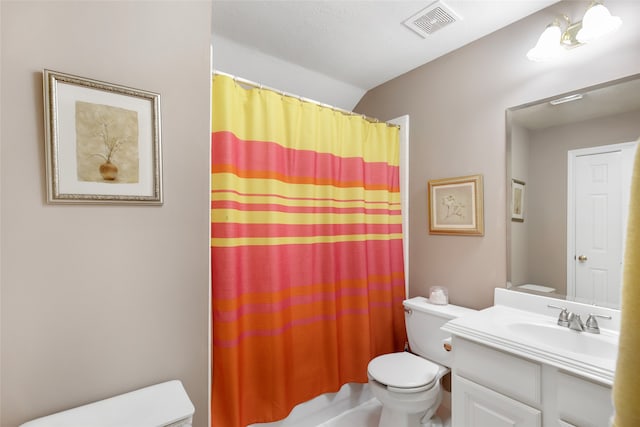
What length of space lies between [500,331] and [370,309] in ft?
3.14

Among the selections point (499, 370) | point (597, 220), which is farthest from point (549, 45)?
point (499, 370)

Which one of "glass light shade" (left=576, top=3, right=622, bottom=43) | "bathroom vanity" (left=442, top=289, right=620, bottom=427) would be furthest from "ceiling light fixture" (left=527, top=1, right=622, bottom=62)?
"bathroom vanity" (left=442, top=289, right=620, bottom=427)

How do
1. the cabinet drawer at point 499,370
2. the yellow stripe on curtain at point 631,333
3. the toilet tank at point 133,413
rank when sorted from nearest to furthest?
the yellow stripe on curtain at point 631,333 → the toilet tank at point 133,413 → the cabinet drawer at point 499,370

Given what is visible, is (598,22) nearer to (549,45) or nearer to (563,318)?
(549,45)

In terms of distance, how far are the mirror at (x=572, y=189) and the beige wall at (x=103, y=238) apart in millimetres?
1705

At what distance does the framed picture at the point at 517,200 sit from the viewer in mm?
1701

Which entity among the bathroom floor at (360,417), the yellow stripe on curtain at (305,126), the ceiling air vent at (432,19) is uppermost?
the ceiling air vent at (432,19)

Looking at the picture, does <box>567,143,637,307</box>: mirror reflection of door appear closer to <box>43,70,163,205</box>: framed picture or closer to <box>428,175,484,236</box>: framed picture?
<box>428,175,484,236</box>: framed picture

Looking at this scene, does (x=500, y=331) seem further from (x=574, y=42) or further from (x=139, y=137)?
(x=139, y=137)

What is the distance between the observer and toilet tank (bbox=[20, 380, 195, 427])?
0.94 meters

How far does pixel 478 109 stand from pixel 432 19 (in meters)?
0.61

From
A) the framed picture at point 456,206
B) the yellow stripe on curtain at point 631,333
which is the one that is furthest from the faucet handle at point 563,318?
the yellow stripe on curtain at point 631,333

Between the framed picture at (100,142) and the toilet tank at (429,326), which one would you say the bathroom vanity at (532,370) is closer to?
the toilet tank at (429,326)

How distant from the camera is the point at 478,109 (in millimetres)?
1881
